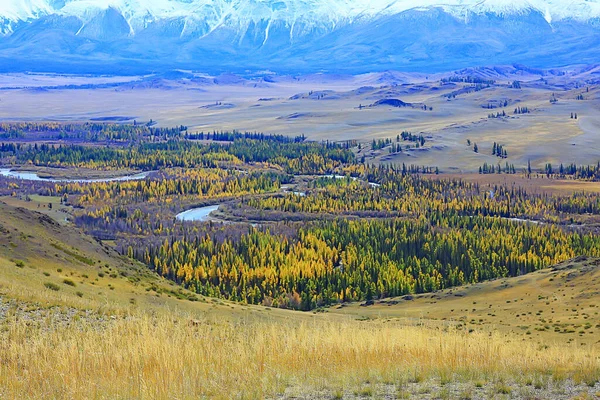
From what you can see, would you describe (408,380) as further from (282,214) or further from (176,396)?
(282,214)

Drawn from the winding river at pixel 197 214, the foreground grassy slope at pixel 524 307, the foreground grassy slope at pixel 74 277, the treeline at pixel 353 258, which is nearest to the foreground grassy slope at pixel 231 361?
the foreground grassy slope at pixel 74 277

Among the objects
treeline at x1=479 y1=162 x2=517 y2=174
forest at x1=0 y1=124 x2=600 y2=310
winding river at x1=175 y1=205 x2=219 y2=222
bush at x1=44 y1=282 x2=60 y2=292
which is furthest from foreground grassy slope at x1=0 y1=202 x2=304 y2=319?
treeline at x1=479 y1=162 x2=517 y2=174

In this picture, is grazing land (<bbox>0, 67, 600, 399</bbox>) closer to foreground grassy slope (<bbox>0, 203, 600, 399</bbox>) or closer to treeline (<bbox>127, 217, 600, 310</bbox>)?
foreground grassy slope (<bbox>0, 203, 600, 399</bbox>)

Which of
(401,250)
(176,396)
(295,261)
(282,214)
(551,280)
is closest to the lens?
(176,396)

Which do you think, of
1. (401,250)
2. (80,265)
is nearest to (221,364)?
(80,265)

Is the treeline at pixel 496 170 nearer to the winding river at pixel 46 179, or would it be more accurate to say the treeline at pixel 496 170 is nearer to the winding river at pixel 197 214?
the winding river at pixel 197 214
